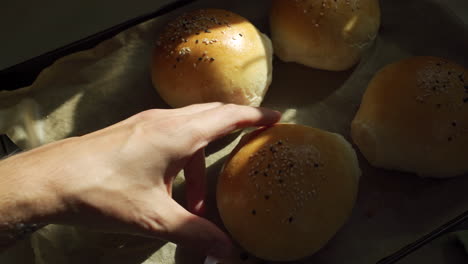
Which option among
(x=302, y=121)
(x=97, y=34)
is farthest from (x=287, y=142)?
(x=97, y=34)

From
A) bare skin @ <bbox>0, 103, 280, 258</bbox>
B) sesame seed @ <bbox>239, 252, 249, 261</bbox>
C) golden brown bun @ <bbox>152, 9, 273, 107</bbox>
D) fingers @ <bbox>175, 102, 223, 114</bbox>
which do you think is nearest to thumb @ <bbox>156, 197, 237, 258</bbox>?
bare skin @ <bbox>0, 103, 280, 258</bbox>

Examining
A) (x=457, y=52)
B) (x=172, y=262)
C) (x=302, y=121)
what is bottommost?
(x=172, y=262)

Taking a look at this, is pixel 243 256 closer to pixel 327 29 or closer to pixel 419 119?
pixel 419 119

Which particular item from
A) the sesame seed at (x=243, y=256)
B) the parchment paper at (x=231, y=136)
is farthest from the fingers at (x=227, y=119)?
the sesame seed at (x=243, y=256)

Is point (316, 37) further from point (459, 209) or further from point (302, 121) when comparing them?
point (459, 209)

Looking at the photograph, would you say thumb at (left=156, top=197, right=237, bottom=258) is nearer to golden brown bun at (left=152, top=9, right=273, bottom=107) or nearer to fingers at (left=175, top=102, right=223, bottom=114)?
fingers at (left=175, top=102, right=223, bottom=114)

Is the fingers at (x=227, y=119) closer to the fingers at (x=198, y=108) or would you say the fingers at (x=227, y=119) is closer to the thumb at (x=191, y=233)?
the fingers at (x=198, y=108)
